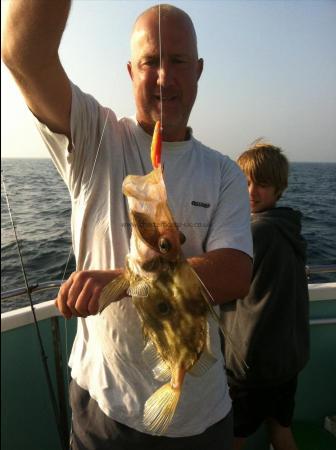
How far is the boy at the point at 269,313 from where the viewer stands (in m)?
2.94

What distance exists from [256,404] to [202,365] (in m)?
1.62

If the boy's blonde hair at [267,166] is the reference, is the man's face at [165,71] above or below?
above

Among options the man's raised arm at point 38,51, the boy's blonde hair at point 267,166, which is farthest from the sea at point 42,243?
the boy's blonde hair at point 267,166

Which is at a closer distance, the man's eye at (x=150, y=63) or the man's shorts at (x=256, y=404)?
the man's eye at (x=150, y=63)

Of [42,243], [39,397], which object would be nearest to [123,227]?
[39,397]

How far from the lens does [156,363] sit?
72.0 inches

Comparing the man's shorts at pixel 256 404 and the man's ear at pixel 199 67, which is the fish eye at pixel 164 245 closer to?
the man's ear at pixel 199 67

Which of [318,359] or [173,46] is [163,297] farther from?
[318,359]

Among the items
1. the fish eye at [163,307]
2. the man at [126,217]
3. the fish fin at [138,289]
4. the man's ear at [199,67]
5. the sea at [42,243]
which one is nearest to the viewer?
the fish fin at [138,289]

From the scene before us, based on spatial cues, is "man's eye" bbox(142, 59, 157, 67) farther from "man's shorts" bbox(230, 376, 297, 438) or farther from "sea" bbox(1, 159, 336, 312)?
"man's shorts" bbox(230, 376, 297, 438)

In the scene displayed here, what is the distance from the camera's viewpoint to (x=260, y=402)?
10.1 feet

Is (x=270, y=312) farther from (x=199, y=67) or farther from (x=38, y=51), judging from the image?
(x=38, y=51)

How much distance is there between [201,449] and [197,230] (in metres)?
1.16

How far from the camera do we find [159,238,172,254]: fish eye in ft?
5.27
